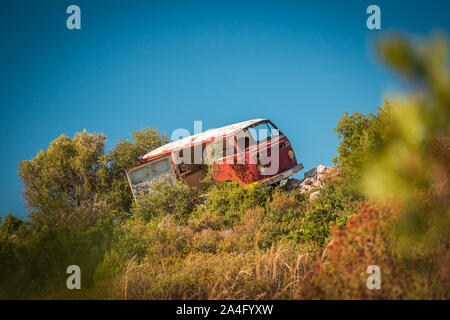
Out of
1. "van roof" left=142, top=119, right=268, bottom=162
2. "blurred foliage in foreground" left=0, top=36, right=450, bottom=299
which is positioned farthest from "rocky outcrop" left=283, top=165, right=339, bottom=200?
"van roof" left=142, top=119, right=268, bottom=162

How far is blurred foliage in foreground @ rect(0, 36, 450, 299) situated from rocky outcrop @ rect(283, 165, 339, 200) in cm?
61

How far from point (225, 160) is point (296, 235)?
A: 21.2ft

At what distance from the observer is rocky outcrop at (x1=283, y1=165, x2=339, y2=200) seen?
1229 centimetres

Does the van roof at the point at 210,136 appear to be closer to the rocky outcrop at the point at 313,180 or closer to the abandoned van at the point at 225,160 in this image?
the abandoned van at the point at 225,160

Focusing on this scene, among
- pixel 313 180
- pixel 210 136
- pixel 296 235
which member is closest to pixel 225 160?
pixel 210 136

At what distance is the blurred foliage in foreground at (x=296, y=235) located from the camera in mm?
2246

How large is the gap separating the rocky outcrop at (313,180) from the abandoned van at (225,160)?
721 mm

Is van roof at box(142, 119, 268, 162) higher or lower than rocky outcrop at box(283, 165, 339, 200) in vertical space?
higher

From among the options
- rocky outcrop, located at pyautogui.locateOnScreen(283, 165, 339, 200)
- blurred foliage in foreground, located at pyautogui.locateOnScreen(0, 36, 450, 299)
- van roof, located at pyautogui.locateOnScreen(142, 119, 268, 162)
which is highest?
van roof, located at pyautogui.locateOnScreen(142, 119, 268, 162)

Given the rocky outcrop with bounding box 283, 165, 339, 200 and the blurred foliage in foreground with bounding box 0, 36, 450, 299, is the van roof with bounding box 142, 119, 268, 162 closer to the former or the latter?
the blurred foliage in foreground with bounding box 0, 36, 450, 299

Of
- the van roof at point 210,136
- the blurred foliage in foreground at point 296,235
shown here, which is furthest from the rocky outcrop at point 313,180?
the van roof at point 210,136

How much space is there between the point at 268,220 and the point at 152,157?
8408mm
